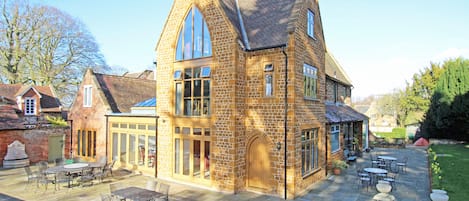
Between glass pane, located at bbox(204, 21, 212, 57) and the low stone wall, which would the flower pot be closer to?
glass pane, located at bbox(204, 21, 212, 57)

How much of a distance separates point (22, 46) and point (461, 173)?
34524 millimetres

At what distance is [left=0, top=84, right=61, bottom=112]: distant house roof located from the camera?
22008 mm

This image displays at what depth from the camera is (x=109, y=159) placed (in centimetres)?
1620

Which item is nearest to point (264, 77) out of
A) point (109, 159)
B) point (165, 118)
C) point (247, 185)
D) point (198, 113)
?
point (198, 113)

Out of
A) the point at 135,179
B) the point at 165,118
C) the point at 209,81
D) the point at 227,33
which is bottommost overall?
the point at 135,179

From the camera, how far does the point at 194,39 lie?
500 inches

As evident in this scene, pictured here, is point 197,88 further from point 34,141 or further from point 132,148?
point 34,141

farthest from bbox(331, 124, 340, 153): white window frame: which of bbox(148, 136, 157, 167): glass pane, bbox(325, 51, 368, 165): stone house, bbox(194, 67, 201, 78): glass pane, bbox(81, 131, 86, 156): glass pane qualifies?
bbox(81, 131, 86, 156): glass pane

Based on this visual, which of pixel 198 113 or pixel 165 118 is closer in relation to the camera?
pixel 198 113

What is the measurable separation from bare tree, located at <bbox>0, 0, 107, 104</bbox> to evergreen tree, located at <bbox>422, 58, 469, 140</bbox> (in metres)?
36.1

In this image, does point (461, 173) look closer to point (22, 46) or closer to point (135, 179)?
point (135, 179)

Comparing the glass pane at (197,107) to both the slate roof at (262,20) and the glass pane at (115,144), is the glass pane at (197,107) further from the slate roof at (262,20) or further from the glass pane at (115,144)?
the glass pane at (115,144)

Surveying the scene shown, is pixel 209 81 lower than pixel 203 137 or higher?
higher

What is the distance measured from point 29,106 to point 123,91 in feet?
30.1
